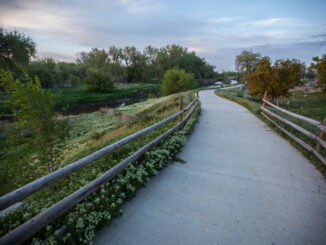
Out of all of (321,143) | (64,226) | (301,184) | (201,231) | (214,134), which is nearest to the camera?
(64,226)

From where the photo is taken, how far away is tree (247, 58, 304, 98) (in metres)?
14.6

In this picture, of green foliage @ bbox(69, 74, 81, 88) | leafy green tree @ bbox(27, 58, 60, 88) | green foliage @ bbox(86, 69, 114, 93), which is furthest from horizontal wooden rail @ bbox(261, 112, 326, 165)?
green foliage @ bbox(69, 74, 81, 88)

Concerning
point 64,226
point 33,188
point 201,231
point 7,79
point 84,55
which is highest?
point 84,55

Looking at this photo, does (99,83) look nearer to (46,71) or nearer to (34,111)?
(46,71)

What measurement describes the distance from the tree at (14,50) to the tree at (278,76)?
24949 millimetres

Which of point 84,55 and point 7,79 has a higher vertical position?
point 84,55

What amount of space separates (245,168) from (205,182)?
1292mm

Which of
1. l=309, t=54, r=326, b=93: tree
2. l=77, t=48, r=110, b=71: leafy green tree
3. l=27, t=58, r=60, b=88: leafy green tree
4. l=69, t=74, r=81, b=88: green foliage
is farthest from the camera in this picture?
l=77, t=48, r=110, b=71: leafy green tree

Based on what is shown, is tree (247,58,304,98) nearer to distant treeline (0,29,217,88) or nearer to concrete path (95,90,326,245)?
concrete path (95,90,326,245)

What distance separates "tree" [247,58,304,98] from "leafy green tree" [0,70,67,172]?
55.4 ft

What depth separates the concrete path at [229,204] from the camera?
221 centimetres

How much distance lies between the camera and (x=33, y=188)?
5.58 feet

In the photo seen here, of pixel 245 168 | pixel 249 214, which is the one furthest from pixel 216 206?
pixel 245 168

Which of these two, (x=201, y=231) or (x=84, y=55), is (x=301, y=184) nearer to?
(x=201, y=231)
